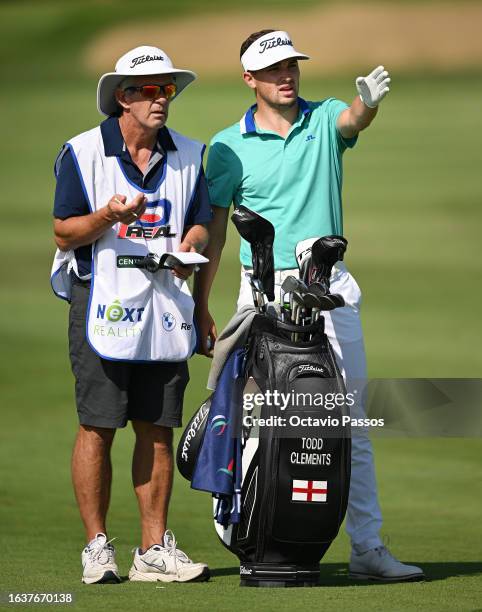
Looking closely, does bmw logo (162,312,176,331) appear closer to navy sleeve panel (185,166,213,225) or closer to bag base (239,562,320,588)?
navy sleeve panel (185,166,213,225)

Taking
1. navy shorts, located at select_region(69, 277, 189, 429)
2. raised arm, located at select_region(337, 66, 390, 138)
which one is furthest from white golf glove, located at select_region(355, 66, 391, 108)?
navy shorts, located at select_region(69, 277, 189, 429)

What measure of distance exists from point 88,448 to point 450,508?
246 cm

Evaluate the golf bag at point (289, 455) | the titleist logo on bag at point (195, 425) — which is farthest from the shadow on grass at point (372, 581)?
the titleist logo on bag at point (195, 425)

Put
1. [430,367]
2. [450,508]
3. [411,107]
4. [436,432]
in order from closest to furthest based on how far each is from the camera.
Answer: [436,432] → [450,508] → [430,367] → [411,107]

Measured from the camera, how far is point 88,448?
5793 mm

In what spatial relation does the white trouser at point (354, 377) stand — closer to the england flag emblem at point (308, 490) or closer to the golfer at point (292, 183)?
the golfer at point (292, 183)

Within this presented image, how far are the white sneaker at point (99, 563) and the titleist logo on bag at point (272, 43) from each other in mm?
1929

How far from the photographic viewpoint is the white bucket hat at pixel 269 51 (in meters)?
6.06

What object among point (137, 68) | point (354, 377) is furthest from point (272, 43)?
point (354, 377)

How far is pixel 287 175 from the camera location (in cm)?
604

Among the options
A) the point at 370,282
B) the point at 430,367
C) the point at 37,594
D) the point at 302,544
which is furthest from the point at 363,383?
the point at 370,282

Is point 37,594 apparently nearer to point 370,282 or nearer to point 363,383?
point 363,383

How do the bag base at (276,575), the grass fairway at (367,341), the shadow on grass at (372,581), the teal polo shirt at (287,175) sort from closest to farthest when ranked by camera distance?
1. the bag base at (276,575)
2. the grass fairway at (367,341)
3. the shadow on grass at (372,581)
4. the teal polo shirt at (287,175)

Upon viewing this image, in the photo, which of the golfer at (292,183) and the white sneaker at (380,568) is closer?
the white sneaker at (380,568)
